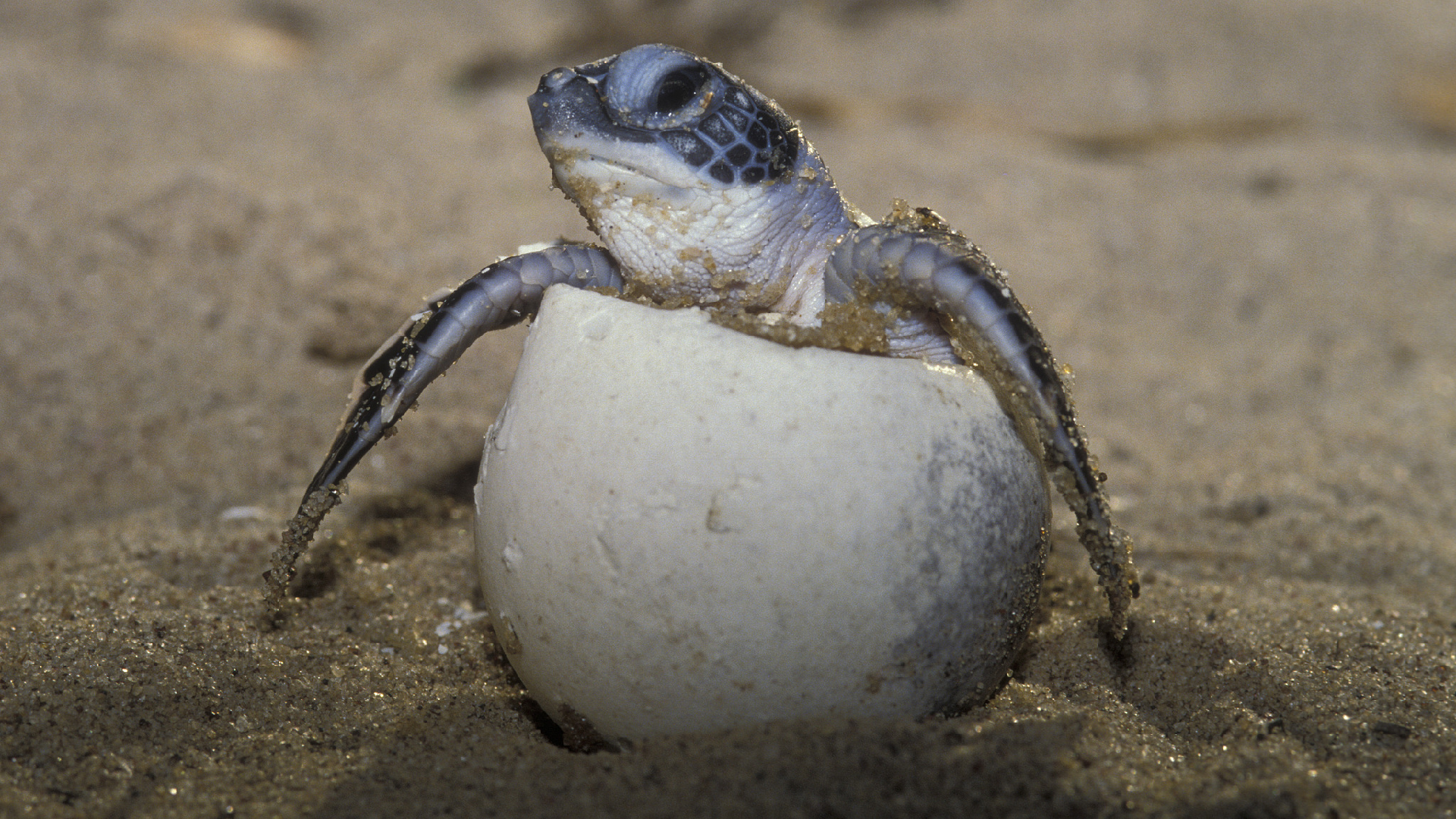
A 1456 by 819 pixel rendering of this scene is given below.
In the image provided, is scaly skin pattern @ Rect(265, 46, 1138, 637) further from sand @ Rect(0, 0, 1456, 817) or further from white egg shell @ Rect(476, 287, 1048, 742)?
sand @ Rect(0, 0, 1456, 817)

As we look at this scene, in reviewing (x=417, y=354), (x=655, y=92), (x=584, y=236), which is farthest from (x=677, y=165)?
(x=584, y=236)

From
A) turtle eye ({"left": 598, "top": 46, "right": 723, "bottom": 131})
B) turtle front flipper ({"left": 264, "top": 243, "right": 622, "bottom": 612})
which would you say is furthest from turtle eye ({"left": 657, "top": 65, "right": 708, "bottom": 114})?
turtle front flipper ({"left": 264, "top": 243, "right": 622, "bottom": 612})

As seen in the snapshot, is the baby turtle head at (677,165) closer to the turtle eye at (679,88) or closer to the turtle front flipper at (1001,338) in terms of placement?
the turtle eye at (679,88)

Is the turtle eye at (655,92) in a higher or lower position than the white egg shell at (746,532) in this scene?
higher

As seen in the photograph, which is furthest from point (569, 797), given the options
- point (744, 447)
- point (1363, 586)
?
point (1363, 586)

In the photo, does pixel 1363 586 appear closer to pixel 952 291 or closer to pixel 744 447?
pixel 952 291

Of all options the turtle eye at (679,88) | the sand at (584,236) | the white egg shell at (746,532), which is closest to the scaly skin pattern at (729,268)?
the turtle eye at (679,88)
